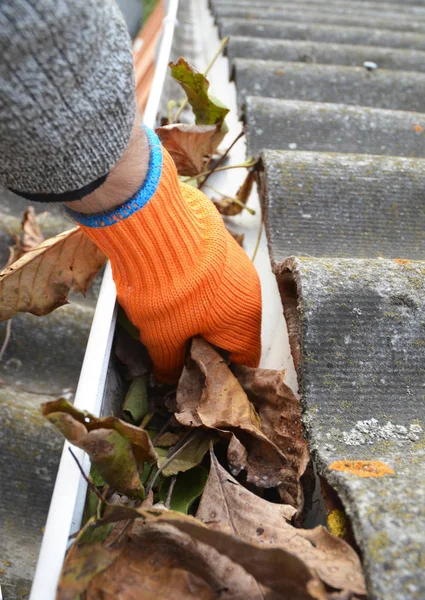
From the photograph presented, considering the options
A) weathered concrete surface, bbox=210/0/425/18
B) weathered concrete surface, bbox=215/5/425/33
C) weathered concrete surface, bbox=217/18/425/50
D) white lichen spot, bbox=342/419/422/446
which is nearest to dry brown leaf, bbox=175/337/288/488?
white lichen spot, bbox=342/419/422/446

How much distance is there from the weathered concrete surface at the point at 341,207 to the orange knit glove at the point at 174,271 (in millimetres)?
121

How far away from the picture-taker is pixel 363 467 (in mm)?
574

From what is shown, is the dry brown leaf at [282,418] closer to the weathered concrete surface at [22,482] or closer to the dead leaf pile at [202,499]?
the dead leaf pile at [202,499]

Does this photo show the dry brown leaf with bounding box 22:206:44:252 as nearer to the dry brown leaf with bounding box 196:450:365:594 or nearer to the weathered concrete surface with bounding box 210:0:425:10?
the dry brown leaf with bounding box 196:450:365:594

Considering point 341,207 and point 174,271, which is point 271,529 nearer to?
point 174,271

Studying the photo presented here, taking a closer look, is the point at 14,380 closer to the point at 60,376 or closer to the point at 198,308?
the point at 60,376

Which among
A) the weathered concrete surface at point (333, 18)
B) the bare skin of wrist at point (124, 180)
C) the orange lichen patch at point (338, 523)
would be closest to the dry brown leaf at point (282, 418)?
the orange lichen patch at point (338, 523)

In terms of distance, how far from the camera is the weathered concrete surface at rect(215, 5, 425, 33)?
1.95 meters

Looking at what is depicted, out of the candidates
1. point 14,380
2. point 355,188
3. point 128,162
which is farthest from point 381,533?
point 14,380

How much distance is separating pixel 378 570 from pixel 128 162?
46 cm

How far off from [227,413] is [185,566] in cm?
23

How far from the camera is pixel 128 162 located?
1.90 feet

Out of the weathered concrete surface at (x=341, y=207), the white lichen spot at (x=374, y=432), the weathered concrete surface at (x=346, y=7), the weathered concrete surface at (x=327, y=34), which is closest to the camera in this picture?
the white lichen spot at (x=374, y=432)

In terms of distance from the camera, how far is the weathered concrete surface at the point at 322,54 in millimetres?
1544
